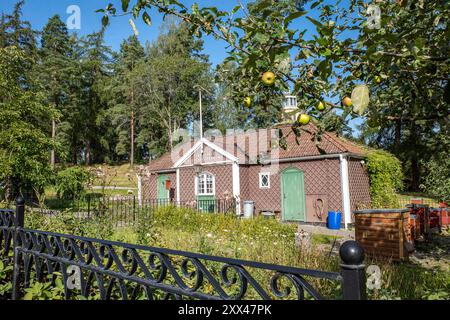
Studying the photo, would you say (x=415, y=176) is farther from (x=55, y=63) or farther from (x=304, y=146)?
(x=55, y=63)

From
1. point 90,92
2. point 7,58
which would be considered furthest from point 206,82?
point 7,58

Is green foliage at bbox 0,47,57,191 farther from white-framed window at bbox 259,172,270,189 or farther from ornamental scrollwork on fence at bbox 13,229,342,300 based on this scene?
ornamental scrollwork on fence at bbox 13,229,342,300

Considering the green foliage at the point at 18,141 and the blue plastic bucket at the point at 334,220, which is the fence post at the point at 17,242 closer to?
the green foliage at the point at 18,141

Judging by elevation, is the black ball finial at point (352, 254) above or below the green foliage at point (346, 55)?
below

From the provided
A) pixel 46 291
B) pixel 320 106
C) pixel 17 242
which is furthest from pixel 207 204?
pixel 320 106

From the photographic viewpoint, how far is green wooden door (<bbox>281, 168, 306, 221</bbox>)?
15398 mm

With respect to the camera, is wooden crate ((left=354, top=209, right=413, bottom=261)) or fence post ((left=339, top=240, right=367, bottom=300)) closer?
fence post ((left=339, top=240, right=367, bottom=300))

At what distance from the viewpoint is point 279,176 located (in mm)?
16297

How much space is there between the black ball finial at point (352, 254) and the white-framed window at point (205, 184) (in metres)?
16.9

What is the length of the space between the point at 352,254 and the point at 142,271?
1.91m

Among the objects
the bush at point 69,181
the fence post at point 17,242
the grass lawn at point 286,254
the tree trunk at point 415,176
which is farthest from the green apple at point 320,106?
the tree trunk at point 415,176

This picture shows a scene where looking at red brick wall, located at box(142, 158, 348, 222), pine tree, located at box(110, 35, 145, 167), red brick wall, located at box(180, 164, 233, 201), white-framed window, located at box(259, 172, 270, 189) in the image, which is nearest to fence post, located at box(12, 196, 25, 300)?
red brick wall, located at box(142, 158, 348, 222)

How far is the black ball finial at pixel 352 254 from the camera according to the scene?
1.20 metres

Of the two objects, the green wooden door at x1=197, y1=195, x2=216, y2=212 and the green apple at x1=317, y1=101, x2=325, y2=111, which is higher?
the green apple at x1=317, y1=101, x2=325, y2=111
